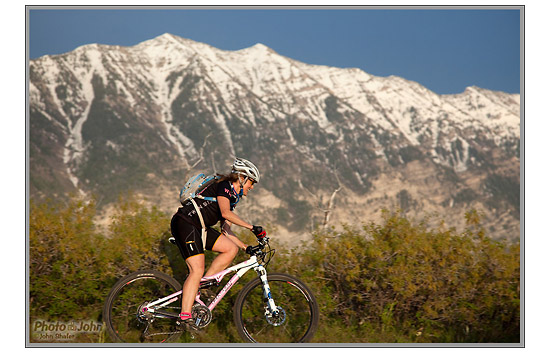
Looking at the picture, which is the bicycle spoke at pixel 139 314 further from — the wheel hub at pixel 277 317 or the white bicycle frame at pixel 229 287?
the wheel hub at pixel 277 317

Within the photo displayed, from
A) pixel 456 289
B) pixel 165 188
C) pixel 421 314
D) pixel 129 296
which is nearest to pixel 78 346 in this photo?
pixel 129 296

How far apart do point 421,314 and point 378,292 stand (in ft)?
2.27

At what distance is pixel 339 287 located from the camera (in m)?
7.93

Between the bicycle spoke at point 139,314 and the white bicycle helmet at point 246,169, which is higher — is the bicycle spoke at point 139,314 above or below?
below

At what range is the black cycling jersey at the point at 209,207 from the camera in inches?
255

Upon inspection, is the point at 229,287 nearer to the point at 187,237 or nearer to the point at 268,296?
the point at 268,296

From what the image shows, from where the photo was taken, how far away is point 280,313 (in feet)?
22.2

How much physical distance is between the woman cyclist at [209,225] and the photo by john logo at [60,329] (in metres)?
1.59

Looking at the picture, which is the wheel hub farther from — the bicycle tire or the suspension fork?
the bicycle tire

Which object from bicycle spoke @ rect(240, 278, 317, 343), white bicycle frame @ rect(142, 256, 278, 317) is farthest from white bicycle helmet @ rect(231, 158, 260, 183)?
bicycle spoke @ rect(240, 278, 317, 343)

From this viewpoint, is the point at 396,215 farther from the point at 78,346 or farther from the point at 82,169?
the point at 82,169

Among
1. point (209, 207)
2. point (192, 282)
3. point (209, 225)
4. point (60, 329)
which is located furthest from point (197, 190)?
point (60, 329)

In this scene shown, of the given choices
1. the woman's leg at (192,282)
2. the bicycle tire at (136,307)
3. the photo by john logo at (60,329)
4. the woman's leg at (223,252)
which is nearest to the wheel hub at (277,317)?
the woman's leg at (223,252)

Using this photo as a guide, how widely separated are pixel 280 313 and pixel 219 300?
0.78 m
